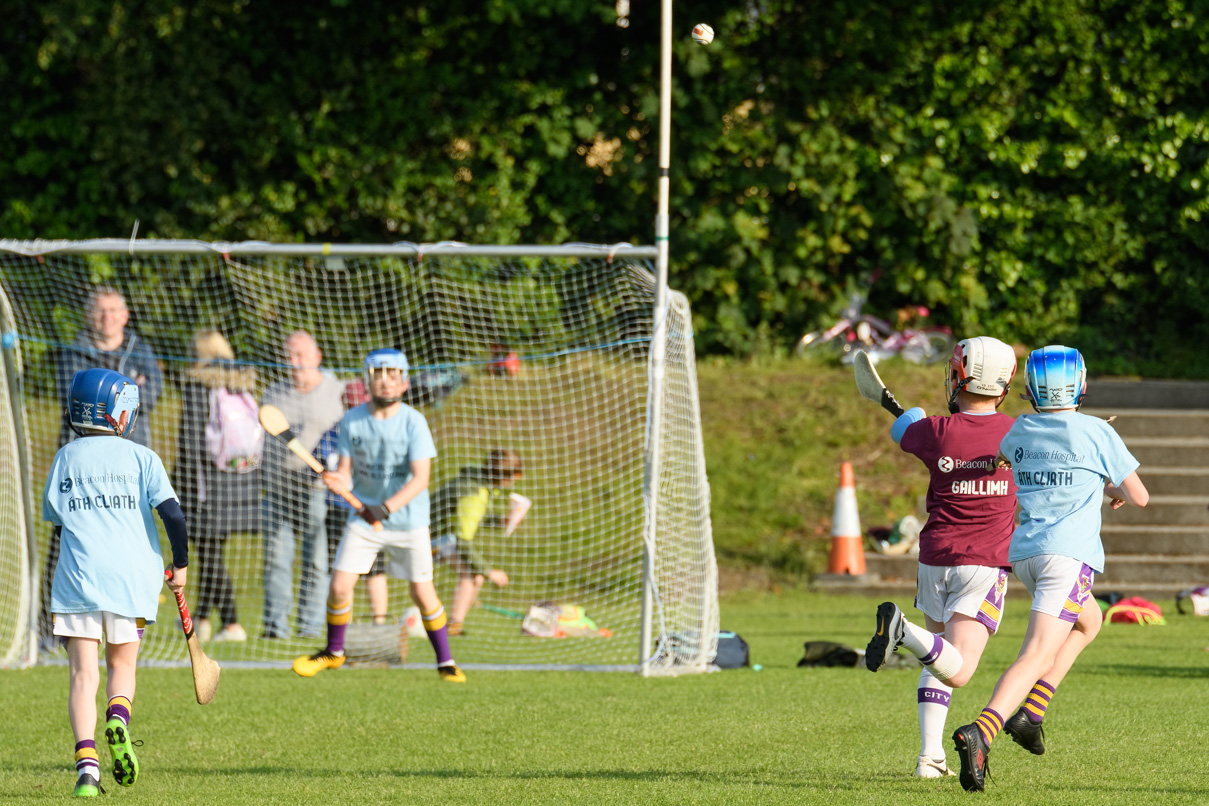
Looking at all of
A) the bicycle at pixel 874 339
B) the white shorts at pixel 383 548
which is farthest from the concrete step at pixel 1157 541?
the white shorts at pixel 383 548

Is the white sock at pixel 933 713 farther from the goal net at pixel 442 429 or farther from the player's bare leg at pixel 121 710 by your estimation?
the goal net at pixel 442 429

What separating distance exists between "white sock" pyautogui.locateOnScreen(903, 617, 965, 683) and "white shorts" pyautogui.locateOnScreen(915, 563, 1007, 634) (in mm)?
218

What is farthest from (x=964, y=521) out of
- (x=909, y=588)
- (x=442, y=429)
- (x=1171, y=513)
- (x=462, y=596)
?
(x=1171, y=513)

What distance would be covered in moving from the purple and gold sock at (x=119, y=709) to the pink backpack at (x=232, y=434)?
4323 mm

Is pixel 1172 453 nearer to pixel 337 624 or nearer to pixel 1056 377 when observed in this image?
pixel 337 624

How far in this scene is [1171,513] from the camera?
38.0 feet

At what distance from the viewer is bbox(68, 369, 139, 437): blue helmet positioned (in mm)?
4934

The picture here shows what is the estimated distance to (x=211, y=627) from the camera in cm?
927

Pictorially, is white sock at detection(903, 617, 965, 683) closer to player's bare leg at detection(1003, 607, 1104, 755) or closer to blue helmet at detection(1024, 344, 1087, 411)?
player's bare leg at detection(1003, 607, 1104, 755)

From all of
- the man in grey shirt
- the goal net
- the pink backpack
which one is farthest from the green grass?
the pink backpack

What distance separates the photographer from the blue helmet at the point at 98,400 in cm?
493

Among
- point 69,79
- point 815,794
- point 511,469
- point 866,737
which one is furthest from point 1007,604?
point 69,79

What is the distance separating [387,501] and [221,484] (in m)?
2.16

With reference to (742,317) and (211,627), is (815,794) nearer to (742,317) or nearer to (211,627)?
(211,627)
